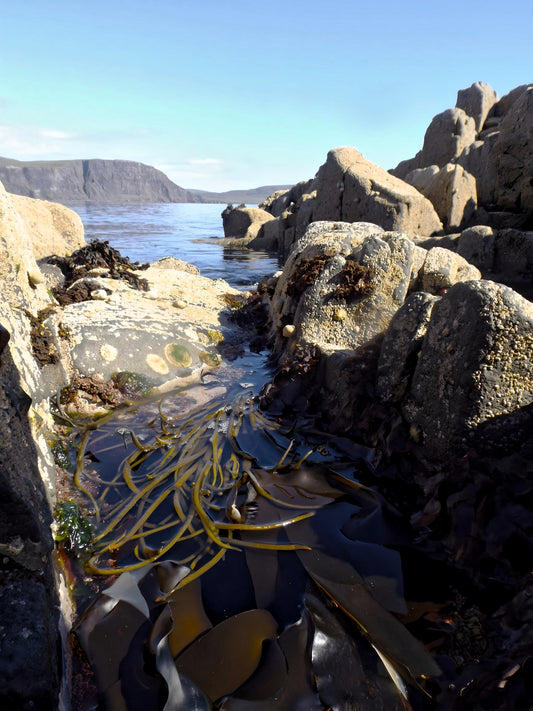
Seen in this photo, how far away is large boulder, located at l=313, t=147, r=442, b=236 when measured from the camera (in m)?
13.3

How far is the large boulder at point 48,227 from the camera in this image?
8023 millimetres

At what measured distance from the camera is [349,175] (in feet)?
48.9

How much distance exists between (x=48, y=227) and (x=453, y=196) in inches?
495

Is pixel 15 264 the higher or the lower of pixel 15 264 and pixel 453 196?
the lower

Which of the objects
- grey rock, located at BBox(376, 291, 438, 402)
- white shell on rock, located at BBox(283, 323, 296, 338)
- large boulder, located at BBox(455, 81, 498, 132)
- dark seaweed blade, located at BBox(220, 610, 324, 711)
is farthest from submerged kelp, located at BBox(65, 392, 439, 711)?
large boulder, located at BBox(455, 81, 498, 132)

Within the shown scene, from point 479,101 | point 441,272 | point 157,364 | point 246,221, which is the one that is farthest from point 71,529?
point 479,101

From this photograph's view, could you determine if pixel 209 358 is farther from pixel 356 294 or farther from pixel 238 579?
pixel 238 579

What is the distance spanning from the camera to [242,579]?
275 centimetres

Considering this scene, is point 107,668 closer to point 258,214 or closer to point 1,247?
point 1,247

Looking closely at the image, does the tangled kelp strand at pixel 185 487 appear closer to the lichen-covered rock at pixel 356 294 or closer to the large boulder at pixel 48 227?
the lichen-covered rock at pixel 356 294

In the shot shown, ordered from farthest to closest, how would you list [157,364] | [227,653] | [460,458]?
[157,364] → [460,458] → [227,653]

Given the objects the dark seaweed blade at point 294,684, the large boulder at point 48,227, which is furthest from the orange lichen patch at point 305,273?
the large boulder at point 48,227

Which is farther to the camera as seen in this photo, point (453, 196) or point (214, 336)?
point (453, 196)

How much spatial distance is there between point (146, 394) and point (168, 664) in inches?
136
